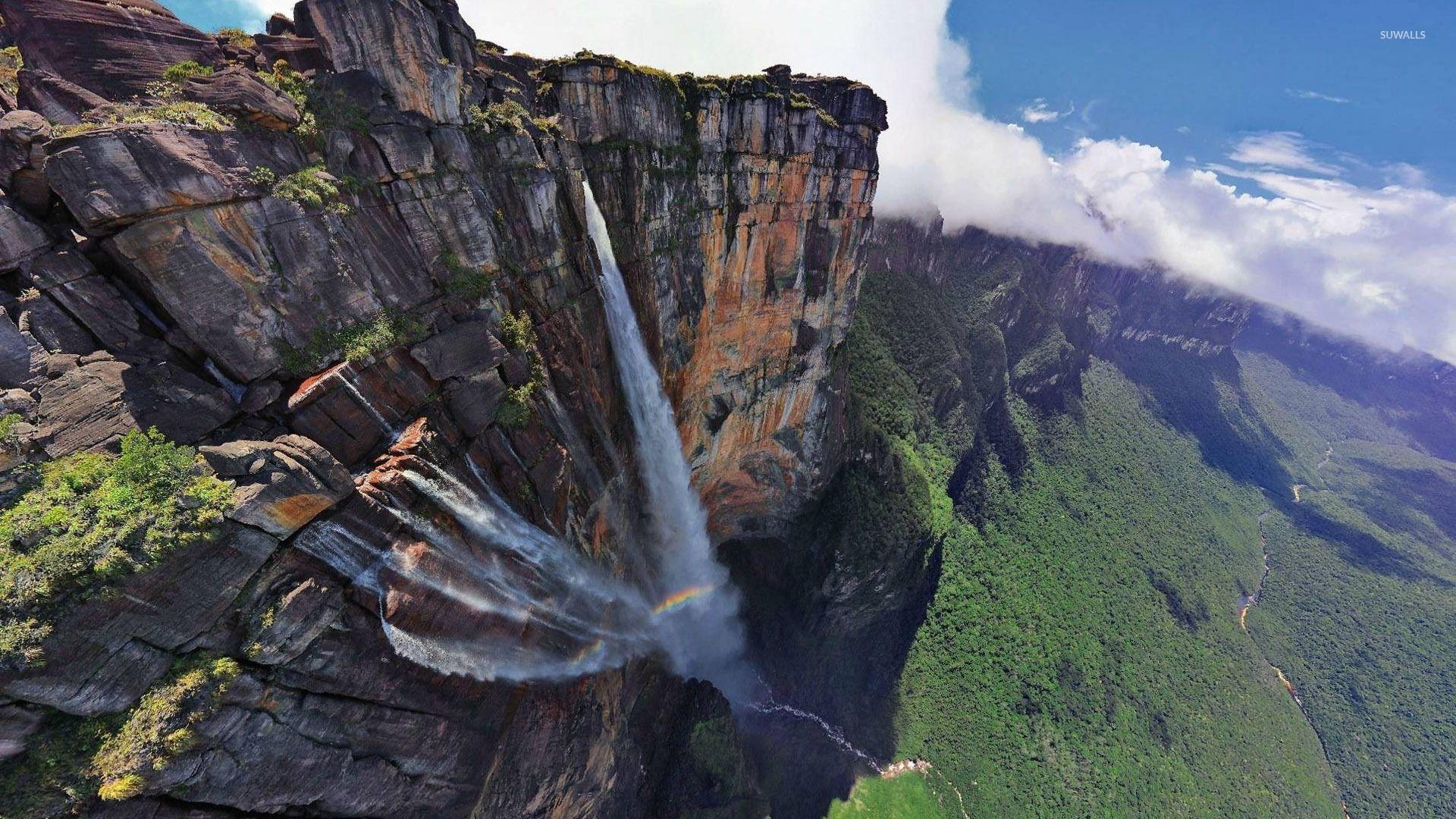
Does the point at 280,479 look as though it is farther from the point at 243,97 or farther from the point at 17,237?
the point at 243,97

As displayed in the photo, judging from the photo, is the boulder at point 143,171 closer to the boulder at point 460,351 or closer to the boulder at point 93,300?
the boulder at point 93,300

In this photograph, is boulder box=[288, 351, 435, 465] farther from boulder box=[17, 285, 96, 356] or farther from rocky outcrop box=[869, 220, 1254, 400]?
rocky outcrop box=[869, 220, 1254, 400]

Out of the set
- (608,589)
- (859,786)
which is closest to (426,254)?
(608,589)

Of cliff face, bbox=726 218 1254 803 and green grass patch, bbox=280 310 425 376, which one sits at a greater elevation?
green grass patch, bbox=280 310 425 376

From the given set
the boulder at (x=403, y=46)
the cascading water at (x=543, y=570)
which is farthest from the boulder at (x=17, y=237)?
the boulder at (x=403, y=46)

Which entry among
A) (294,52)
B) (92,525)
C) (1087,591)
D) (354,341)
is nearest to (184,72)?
(294,52)

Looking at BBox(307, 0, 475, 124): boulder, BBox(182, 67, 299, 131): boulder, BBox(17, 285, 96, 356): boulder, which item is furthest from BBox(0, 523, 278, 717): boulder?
BBox(307, 0, 475, 124): boulder

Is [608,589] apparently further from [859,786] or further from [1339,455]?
[1339,455]
